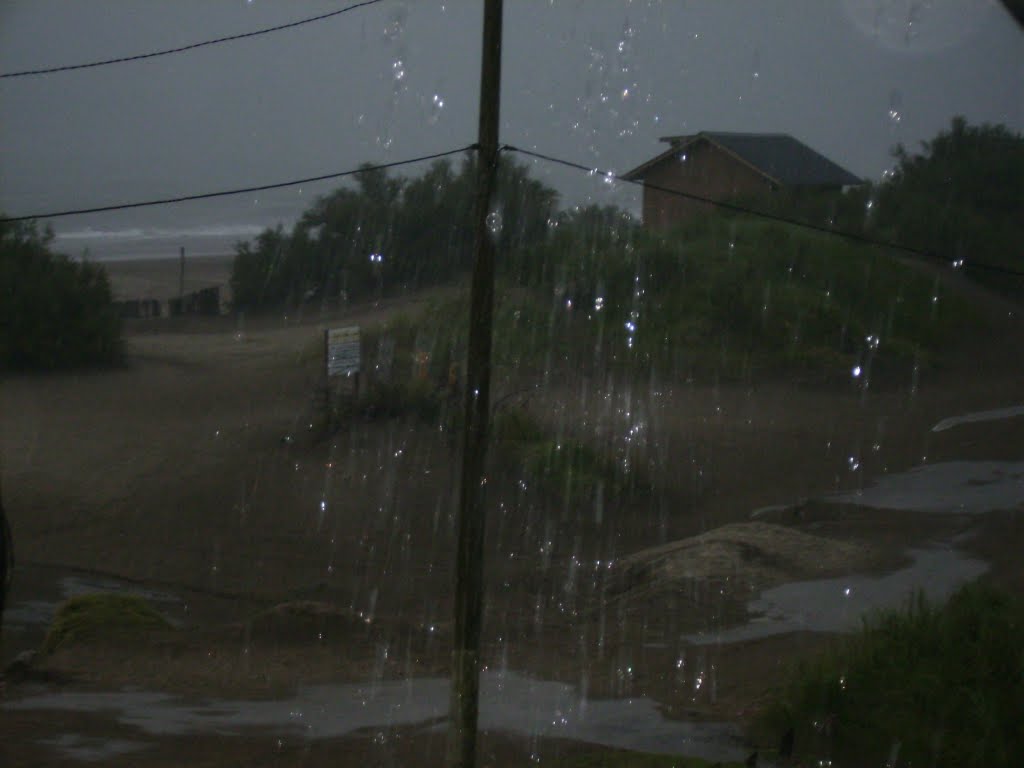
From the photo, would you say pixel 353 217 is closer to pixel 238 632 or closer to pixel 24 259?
pixel 24 259

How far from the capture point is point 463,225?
3900 centimetres

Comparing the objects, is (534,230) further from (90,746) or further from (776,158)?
(90,746)

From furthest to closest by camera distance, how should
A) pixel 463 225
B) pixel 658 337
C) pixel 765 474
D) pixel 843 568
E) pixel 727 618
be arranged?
pixel 463 225
pixel 658 337
pixel 765 474
pixel 843 568
pixel 727 618

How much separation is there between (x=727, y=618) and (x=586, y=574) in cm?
394

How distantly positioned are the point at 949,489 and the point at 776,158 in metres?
26.0

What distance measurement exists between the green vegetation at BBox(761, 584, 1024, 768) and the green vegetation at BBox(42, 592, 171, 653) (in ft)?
23.3

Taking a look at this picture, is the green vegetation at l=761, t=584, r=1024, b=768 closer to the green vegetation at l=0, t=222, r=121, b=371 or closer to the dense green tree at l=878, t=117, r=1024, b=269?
the green vegetation at l=0, t=222, r=121, b=371

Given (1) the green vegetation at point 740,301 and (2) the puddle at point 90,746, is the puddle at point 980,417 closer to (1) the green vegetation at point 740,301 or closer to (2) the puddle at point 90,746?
(1) the green vegetation at point 740,301

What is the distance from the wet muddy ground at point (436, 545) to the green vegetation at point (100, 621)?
0.95ft

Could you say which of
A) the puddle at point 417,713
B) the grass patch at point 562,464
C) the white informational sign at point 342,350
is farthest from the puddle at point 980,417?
the puddle at point 417,713

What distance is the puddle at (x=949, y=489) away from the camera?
1766 cm

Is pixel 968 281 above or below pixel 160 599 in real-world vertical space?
above

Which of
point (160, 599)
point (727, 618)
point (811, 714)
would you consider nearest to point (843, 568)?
point (727, 618)

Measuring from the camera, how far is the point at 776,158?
1689 inches
